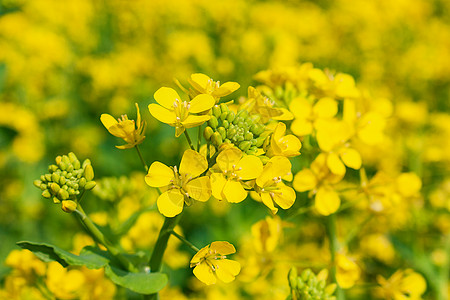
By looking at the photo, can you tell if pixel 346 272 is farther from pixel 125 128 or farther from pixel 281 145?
pixel 125 128

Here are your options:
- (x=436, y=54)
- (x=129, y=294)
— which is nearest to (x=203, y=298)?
(x=129, y=294)

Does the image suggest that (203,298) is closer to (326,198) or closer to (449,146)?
(326,198)

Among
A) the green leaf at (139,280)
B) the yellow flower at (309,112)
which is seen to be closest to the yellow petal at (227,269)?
the green leaf at (139,280)

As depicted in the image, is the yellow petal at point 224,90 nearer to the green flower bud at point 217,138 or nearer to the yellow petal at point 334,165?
the green flower bud at point 217,138

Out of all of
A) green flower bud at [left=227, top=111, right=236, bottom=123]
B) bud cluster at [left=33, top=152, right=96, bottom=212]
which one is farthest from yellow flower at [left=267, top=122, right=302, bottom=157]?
bud cluster at [left=33, top=152, right=96, bottom=212]

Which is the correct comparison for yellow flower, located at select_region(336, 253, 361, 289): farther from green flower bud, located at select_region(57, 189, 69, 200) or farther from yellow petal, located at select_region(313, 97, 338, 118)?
green flower bud, located at select_region(57, 189, 69, 200)

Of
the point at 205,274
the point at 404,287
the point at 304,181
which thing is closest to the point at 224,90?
the point at 304,181
